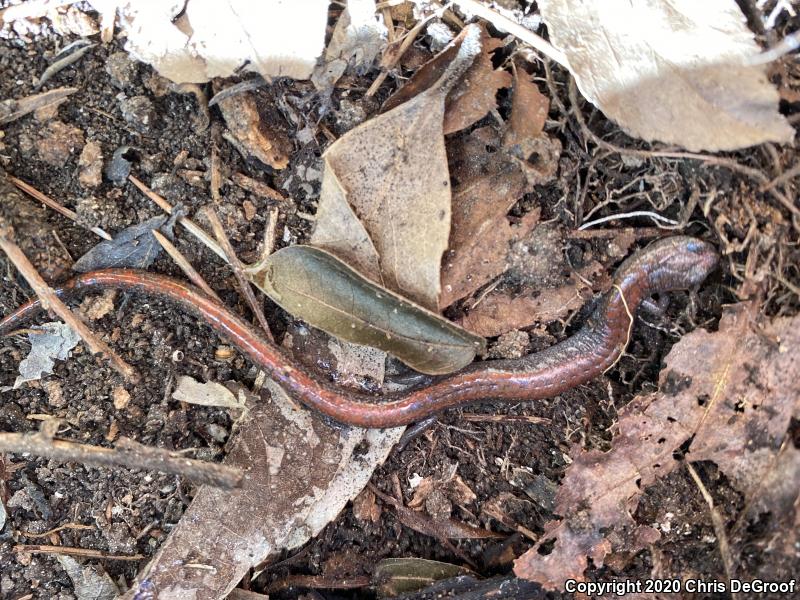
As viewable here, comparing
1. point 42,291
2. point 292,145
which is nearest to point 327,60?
point 292,145

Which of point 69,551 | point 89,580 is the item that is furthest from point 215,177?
point 89,580

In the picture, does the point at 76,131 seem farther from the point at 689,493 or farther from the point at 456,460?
the point at 689,493

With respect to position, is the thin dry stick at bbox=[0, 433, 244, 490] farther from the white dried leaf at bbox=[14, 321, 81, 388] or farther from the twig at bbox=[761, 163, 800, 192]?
the twig at bbox=[761, 163, 800, 192]

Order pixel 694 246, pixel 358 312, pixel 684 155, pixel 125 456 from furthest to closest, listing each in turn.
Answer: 1. pixel 694 246
2. pixel 358 312
3. pixel 684 155
4. pixel 125 456

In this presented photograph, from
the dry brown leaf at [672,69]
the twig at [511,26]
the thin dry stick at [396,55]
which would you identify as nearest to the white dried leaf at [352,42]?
the thin dry stick at [396,55]

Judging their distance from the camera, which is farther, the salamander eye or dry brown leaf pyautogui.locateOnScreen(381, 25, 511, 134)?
the salamander eye

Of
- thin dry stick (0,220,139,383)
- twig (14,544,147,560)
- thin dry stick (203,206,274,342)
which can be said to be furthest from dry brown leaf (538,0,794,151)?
twig (14,544,147,560)

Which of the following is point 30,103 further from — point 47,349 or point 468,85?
point 468,85

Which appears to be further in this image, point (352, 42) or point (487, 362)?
point (487, 362)
